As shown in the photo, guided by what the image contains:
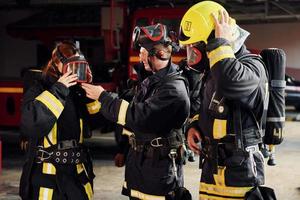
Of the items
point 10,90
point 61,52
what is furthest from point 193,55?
point 10,90

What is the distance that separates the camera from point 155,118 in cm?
277

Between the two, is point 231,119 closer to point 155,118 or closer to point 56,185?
point 155,118

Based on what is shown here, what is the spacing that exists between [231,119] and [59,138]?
44.7 inches

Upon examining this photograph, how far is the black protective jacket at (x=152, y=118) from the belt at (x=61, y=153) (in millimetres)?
364

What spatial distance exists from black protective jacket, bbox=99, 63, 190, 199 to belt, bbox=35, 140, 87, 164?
364 mm

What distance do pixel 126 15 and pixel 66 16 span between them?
20.9ft

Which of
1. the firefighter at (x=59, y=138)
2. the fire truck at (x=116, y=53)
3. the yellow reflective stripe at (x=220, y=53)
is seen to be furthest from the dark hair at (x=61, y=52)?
the fire truck at (x=116, y=53)

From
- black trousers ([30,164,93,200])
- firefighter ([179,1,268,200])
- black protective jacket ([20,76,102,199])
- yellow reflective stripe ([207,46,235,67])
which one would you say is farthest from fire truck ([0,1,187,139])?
yellow reflective stripe ([207,46,235,67])

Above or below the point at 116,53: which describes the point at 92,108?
below

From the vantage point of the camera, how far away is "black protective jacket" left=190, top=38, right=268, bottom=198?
2391 mm

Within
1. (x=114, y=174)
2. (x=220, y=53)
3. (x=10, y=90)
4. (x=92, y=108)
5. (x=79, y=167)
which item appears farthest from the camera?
(x=10, y=90)

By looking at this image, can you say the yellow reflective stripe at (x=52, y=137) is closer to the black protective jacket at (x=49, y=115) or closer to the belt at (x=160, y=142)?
the black protective jacket at (x=49, y=115)

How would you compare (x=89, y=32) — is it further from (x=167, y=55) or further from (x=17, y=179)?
(x=167, y=55)

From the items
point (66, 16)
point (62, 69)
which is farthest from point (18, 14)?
point (62, 69)
